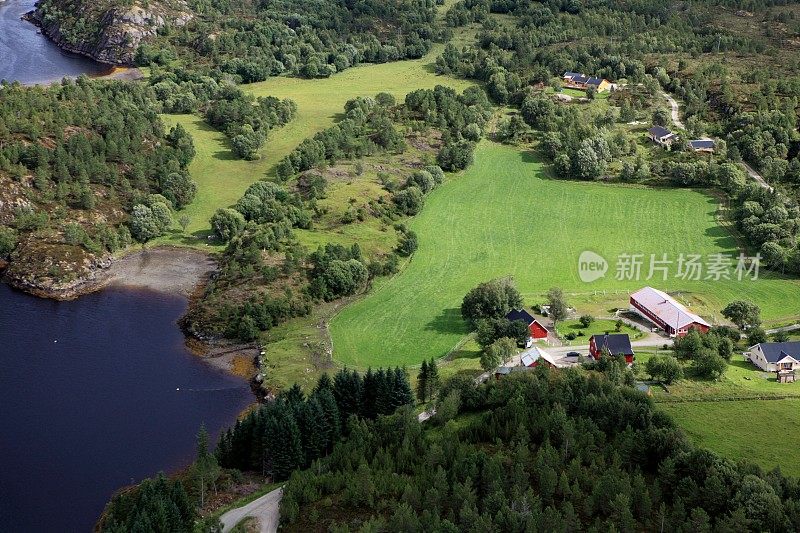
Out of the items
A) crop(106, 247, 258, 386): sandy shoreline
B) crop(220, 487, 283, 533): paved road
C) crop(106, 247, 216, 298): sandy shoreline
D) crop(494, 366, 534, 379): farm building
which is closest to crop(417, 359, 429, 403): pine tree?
crop(494, 366, 534, 379): farm building

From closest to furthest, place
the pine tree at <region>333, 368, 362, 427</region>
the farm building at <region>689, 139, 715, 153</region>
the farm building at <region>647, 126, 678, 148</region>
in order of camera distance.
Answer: the pine tree at <region>333, 368, 362, 427</region> < the farm building at <region>689, 139, 715, 153</region> < the farm building at <region>647, 126, 678, 148</region>

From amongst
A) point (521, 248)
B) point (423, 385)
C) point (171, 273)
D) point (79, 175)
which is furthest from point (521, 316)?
point (79, 175)

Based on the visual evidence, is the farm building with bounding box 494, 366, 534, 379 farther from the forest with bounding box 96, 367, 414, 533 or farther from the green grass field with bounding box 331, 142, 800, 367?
the forest with bounding box 96, 367, 414, 533

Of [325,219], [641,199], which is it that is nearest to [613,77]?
[641,199]

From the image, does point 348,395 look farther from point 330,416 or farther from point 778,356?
point 778,356

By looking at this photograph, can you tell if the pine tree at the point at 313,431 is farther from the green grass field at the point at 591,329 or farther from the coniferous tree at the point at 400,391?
the green grass field at the point at 591,329

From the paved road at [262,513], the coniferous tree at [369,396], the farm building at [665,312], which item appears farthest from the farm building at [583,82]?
the paved road at [262,513]

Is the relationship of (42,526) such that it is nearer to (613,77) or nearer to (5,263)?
(5,263)
